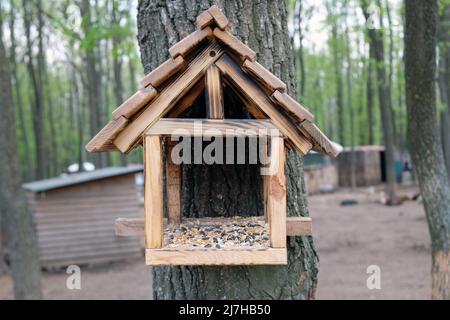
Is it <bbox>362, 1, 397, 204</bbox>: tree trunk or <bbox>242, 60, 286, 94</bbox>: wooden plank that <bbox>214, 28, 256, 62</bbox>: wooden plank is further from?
<bbox>362, 1, 397, 204</bbox>: tree trunk

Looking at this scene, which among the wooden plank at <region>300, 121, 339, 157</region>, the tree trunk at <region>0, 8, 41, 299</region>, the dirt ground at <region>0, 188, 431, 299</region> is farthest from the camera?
the dirt ground at <region>0, 188, 431, 299</region>

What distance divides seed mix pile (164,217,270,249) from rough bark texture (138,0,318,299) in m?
0.15

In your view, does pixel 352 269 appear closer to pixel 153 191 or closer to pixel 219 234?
pixel 219 234

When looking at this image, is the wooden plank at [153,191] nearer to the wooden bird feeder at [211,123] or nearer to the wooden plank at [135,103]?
the wooden bird feeder at [211,123]

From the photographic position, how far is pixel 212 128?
213 cm

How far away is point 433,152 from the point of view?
261 inches

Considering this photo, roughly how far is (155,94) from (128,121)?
0.17 metres

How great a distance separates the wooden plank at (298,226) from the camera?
7.66 feet

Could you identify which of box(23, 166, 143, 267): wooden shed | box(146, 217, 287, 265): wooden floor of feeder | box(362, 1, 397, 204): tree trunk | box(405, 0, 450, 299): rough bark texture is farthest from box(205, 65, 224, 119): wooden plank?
box(362, 1, 397, 204): tree trunk

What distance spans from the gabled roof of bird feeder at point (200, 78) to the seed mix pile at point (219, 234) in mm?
477

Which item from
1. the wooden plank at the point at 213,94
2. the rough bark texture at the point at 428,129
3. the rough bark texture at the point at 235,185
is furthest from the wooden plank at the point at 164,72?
the rough bark texture at the point at 428,129

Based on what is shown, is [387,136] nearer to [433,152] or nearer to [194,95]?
[433,152]

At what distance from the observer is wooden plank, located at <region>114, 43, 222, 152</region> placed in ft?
7.06
